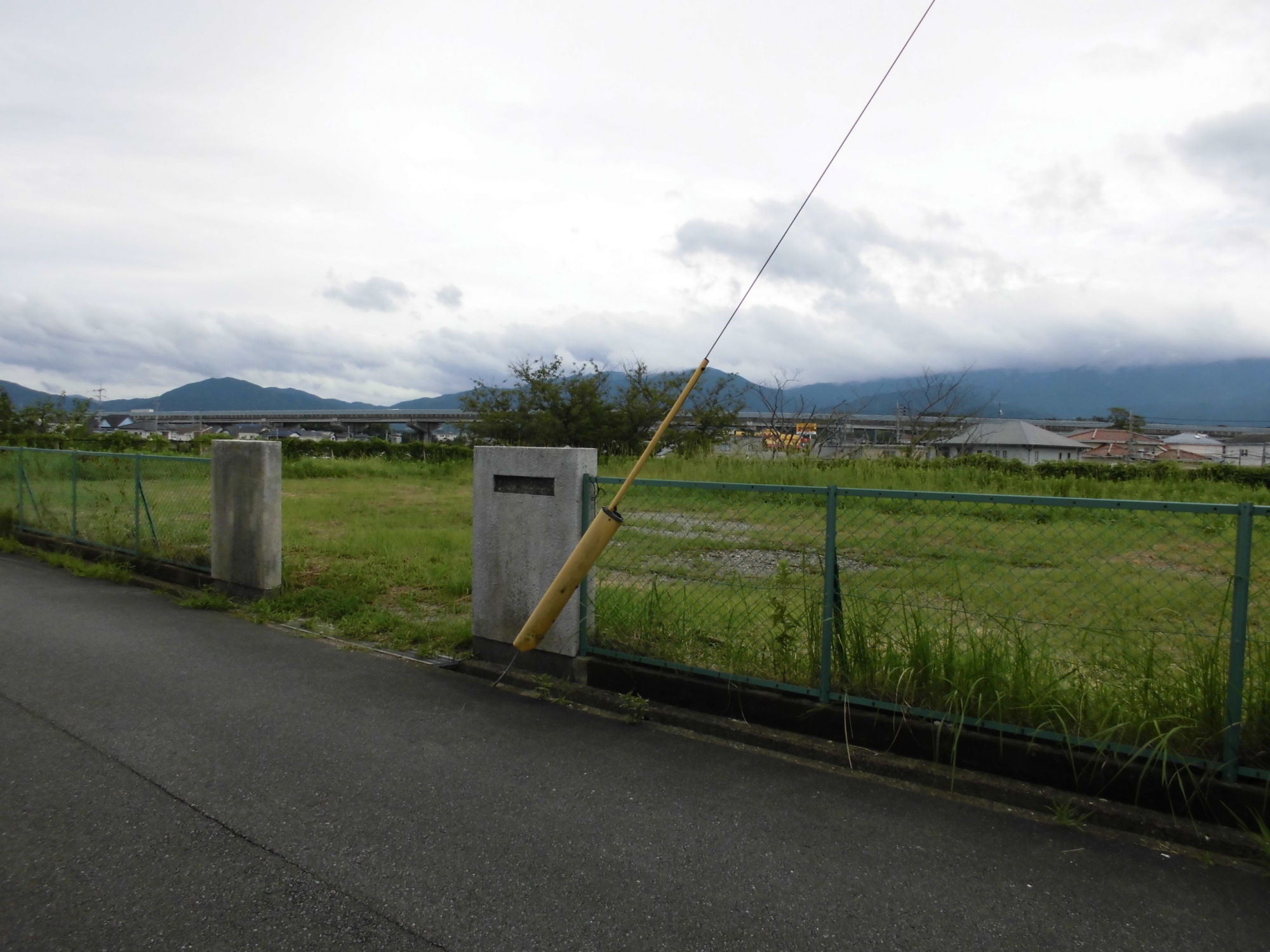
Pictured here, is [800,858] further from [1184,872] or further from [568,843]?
[1184,872]

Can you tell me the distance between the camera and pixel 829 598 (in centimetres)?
407

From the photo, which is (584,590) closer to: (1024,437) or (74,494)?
(74,494)

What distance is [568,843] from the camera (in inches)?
119

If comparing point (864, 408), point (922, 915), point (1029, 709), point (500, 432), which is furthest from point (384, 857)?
point (500, 432)

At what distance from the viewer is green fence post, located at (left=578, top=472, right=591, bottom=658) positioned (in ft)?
15.9

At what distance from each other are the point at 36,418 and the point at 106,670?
29.6 metres

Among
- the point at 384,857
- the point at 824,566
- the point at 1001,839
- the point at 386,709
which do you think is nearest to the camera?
the point at 384,857

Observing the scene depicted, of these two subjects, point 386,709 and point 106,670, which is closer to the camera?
point 386,709

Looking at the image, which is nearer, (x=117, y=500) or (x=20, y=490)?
(x=117, y=500)

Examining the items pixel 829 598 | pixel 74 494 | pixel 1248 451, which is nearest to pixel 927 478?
pixel 829 598

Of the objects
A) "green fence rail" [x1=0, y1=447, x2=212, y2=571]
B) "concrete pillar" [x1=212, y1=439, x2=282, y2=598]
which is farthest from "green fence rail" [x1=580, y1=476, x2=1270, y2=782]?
"green fence rail" [x1=0, y1=447, x2=212, y2=571]

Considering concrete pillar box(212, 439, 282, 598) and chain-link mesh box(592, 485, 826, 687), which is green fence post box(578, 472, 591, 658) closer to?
chain-link mesh box(592, 485, 826, 687)

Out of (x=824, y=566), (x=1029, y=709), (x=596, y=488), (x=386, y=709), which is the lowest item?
(x=386, y=709)

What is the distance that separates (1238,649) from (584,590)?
3253mm
